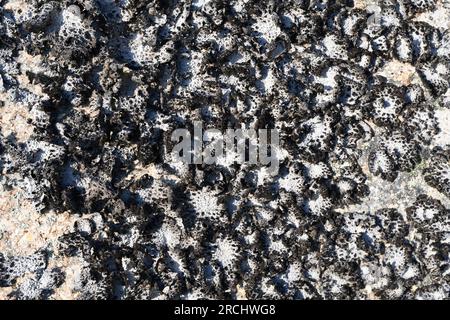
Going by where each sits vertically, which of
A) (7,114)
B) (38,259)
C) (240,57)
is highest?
Answer: (240,57)

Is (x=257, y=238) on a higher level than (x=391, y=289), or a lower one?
higher

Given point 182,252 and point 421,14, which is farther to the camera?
point 421,14

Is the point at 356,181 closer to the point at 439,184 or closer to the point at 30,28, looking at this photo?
the point at 439,184

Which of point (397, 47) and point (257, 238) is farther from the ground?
point (397, 47)

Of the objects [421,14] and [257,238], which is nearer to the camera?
[257,238]

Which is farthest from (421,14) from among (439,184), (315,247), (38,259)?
(38,259)

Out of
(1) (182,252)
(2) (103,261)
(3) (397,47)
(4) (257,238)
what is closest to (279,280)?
(4) (257,238)

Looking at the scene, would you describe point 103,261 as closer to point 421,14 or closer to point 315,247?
point 315,247
